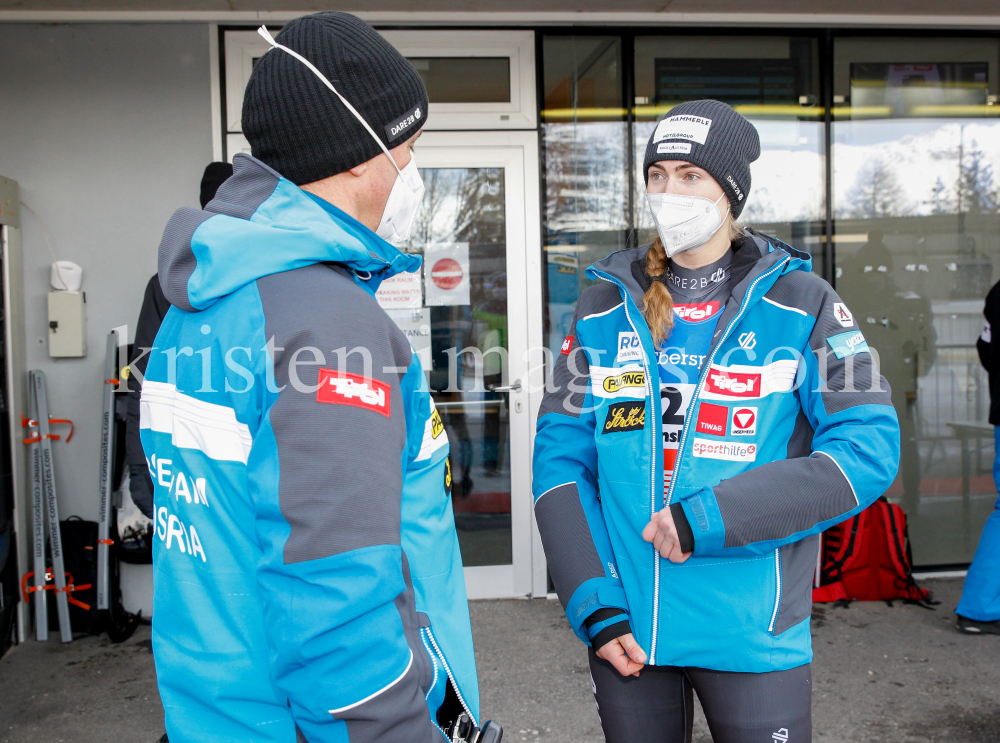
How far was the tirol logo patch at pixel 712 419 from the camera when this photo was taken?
1602 mm

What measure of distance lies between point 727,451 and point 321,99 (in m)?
1.02

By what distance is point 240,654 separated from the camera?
103 cm

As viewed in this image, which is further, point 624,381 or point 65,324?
point 65,324

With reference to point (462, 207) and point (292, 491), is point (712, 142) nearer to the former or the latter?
point (292, 491)

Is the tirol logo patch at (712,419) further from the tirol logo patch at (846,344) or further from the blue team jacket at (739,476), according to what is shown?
the tirol logo patch at (846,344)

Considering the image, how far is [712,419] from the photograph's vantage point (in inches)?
63.4

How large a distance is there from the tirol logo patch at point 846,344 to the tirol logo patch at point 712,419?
0.81ft

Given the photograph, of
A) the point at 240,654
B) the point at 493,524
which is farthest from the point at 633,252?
the point at 493,524

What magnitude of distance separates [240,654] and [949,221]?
4.91 metres

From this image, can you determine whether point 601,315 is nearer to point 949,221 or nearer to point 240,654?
point 240,654

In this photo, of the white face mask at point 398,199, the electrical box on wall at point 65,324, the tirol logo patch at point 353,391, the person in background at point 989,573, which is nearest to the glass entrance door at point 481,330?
the electrical box on wall at point 65,324

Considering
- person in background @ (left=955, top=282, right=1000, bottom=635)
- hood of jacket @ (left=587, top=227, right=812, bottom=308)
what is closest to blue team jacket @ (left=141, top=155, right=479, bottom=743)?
hood of jacket @ (left=587, top=227, right=812, bottom=308)

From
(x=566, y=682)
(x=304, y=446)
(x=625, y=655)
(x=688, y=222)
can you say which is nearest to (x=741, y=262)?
(x=688, y=222)

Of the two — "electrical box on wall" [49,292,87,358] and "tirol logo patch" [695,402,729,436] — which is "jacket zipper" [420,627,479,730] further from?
"electrical box on wall" [49,292,87,358]
